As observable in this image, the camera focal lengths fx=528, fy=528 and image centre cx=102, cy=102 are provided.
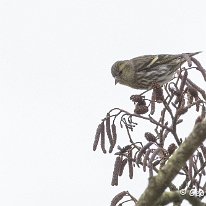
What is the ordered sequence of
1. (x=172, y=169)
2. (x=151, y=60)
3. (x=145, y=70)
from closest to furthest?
(x=172, y=169), (x=145, y=70), (x=151, y=60)

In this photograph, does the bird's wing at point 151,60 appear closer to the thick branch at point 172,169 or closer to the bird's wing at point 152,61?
the bird's wing at point 152,61

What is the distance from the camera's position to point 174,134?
146 inches

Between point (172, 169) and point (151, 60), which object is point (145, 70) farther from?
point (172, 169)

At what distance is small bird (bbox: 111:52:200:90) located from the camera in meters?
8.56

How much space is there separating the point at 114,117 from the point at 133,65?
5.20 m

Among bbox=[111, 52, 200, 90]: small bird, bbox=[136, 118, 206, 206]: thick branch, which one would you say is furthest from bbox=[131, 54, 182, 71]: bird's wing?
bbox=[136, 118, 206, 206]: thick branch

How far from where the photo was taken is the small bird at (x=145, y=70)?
28.1ft

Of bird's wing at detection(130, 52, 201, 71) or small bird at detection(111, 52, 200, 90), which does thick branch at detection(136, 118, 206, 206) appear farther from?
bird's wing at detection(130, 52, 201, 71)

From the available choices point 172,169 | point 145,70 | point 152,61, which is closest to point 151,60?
point 152,61

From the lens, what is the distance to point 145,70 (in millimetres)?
9484

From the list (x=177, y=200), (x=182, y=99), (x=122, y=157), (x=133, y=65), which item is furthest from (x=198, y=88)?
(x=133, y=65)

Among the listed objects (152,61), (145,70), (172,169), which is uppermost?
(152,61)

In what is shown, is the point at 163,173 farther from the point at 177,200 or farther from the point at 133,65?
the point at 133,65

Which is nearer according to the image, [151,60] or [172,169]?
[172,169]
